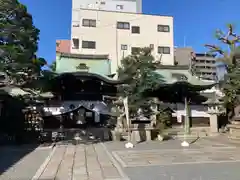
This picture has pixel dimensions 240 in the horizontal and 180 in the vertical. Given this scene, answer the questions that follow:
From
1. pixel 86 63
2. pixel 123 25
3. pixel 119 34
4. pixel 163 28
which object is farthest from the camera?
pixel 163 28

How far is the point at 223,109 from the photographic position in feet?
62.6

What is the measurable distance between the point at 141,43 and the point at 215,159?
23253mm

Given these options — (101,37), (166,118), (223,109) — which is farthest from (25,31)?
(101,37)

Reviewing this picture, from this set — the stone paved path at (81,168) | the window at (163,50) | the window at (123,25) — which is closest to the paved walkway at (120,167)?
the stone paved path at (81,168)

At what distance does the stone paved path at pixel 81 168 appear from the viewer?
630 cm

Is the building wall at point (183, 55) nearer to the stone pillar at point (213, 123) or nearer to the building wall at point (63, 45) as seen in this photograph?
the building wall at point (63, 45)

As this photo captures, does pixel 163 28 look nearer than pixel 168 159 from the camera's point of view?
No

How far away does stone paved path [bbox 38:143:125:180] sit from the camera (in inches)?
248

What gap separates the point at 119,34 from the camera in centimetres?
2981

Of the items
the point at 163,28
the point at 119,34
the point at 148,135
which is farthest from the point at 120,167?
the point at 163,28

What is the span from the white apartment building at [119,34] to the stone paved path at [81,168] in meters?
19.9

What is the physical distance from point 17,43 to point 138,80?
906 cm

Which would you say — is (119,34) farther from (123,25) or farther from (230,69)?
(230,69)

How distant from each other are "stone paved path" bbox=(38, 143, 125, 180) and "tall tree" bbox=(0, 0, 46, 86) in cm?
471
